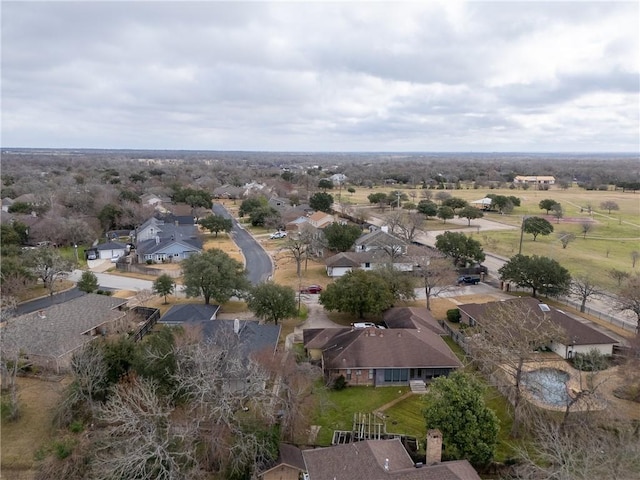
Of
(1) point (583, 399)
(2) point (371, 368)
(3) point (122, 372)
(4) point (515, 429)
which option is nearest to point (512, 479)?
(4) point (515, 429)

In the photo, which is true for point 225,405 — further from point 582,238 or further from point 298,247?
point 582,238

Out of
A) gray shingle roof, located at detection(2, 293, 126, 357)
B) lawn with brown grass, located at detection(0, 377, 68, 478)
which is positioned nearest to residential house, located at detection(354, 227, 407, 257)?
gray shingle roof, located at detection(2, 293, 126, 357)

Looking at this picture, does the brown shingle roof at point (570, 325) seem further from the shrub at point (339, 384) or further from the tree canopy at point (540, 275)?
the shrub at point (339, 384)

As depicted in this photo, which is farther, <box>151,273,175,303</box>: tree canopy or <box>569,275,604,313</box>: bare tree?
<box>151,273,175,303</box>: tree canopy

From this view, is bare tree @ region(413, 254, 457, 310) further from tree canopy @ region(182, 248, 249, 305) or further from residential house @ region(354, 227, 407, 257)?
tree canopy @ region(182, 248, 249, 305)

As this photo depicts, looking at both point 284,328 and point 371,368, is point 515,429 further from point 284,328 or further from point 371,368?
point 284,328

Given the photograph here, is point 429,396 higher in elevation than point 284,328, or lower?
higher

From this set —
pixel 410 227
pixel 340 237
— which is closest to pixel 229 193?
pixel 410 227
